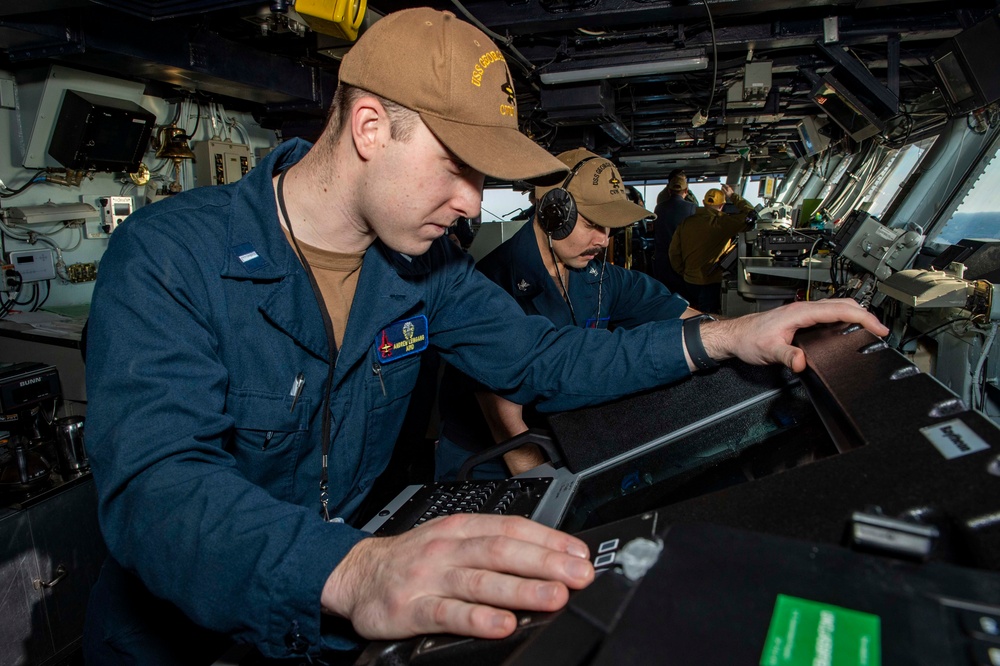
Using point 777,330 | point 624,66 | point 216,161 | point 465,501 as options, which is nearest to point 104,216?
point 216,161

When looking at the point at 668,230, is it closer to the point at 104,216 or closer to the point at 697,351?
the point at 104,216

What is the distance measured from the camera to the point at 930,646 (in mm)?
442

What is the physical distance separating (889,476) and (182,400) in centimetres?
89

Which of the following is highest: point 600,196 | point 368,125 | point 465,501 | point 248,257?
point 368,125

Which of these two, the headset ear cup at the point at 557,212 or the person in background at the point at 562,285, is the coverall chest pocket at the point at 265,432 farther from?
the headset ear cup at the point at 557,212

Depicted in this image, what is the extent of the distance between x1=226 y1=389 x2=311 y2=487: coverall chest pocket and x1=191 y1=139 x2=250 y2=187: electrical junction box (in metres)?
A: 3.31

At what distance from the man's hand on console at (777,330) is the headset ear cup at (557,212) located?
108 centimetres

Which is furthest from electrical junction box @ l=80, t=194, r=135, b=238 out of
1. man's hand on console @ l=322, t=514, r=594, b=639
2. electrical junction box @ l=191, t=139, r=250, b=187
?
man's hand on console @ l=322, t=514, r=594, b=639

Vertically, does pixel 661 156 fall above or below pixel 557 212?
above

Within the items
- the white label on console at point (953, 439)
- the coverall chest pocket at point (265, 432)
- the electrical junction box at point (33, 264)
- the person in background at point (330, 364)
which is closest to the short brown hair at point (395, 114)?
the person in background at point (330, 364)

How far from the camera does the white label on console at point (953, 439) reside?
0.66 m

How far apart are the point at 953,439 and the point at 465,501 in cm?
67

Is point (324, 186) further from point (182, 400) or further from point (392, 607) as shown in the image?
point (392, 607)

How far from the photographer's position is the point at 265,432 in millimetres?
1224
